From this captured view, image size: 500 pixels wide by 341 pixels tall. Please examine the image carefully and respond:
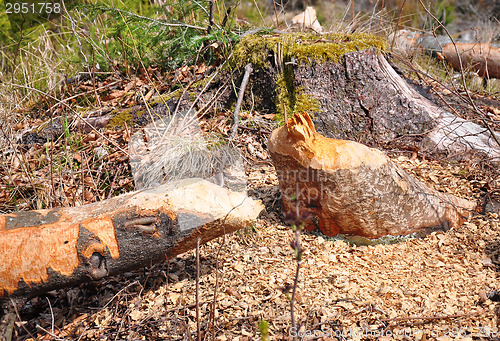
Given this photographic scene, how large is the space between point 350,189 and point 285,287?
1.05 m

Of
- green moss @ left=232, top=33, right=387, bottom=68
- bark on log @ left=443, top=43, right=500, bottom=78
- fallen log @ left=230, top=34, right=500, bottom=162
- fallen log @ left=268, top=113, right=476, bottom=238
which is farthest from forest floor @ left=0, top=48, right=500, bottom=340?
bark on log @ left=443, top=43, right=500, bottom=78

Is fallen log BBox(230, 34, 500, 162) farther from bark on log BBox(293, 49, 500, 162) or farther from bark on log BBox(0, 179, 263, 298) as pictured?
bark on log BBox(0, 179, 263, 298)

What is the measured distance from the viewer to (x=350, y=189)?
7.88 feet

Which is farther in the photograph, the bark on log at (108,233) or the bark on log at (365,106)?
the bark on log at (365,106)

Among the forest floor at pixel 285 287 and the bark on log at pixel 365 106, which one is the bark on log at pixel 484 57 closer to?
the bark on log at pixel 365 106

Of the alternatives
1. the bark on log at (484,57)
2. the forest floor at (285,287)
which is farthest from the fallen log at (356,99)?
the bark on log at (484,57)

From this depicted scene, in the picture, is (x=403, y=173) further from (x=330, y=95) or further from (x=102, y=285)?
(x=102, y=285)

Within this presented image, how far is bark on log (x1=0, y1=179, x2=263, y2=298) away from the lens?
1.94 meters

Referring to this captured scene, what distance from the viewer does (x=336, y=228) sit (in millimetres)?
2619

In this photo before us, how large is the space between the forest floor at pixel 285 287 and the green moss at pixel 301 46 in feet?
4.27

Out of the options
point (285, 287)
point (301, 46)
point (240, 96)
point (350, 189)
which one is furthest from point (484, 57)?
point (285, 287)

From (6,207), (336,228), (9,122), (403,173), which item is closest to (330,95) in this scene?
(403,173)

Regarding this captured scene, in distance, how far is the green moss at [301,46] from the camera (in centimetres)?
360

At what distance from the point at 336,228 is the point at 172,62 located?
8.39 feet
